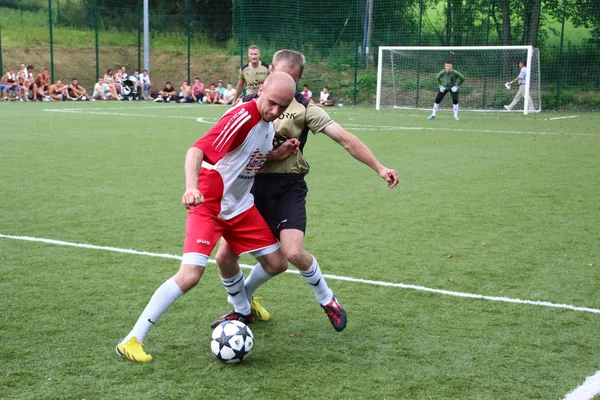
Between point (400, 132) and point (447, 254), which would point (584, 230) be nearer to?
point (447, 254)

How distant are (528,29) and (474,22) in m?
2.21

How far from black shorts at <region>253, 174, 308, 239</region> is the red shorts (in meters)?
0.16

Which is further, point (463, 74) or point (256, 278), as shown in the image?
point (463, 74)

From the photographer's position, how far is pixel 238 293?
463cm

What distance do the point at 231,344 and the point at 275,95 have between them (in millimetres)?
1386

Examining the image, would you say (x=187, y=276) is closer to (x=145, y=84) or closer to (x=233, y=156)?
(x=233, y=156)

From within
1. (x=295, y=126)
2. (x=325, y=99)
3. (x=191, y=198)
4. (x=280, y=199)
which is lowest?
(x=280, y=199)

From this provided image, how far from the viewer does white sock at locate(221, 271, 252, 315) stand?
15.1 ft

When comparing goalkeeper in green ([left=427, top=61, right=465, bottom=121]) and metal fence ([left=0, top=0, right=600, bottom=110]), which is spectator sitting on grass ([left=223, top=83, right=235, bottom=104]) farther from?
goalkeeper in green ([left=427, top=61, right=465, bottom=121])

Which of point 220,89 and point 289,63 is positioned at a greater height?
point 220,89

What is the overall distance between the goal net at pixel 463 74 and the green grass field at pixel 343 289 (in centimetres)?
1712

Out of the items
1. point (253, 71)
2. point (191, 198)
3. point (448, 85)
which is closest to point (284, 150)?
point (191, 198)

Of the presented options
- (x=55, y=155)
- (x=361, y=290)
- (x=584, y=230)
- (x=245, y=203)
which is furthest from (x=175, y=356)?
(x=55, y=155)

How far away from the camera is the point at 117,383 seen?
12.1 ft
